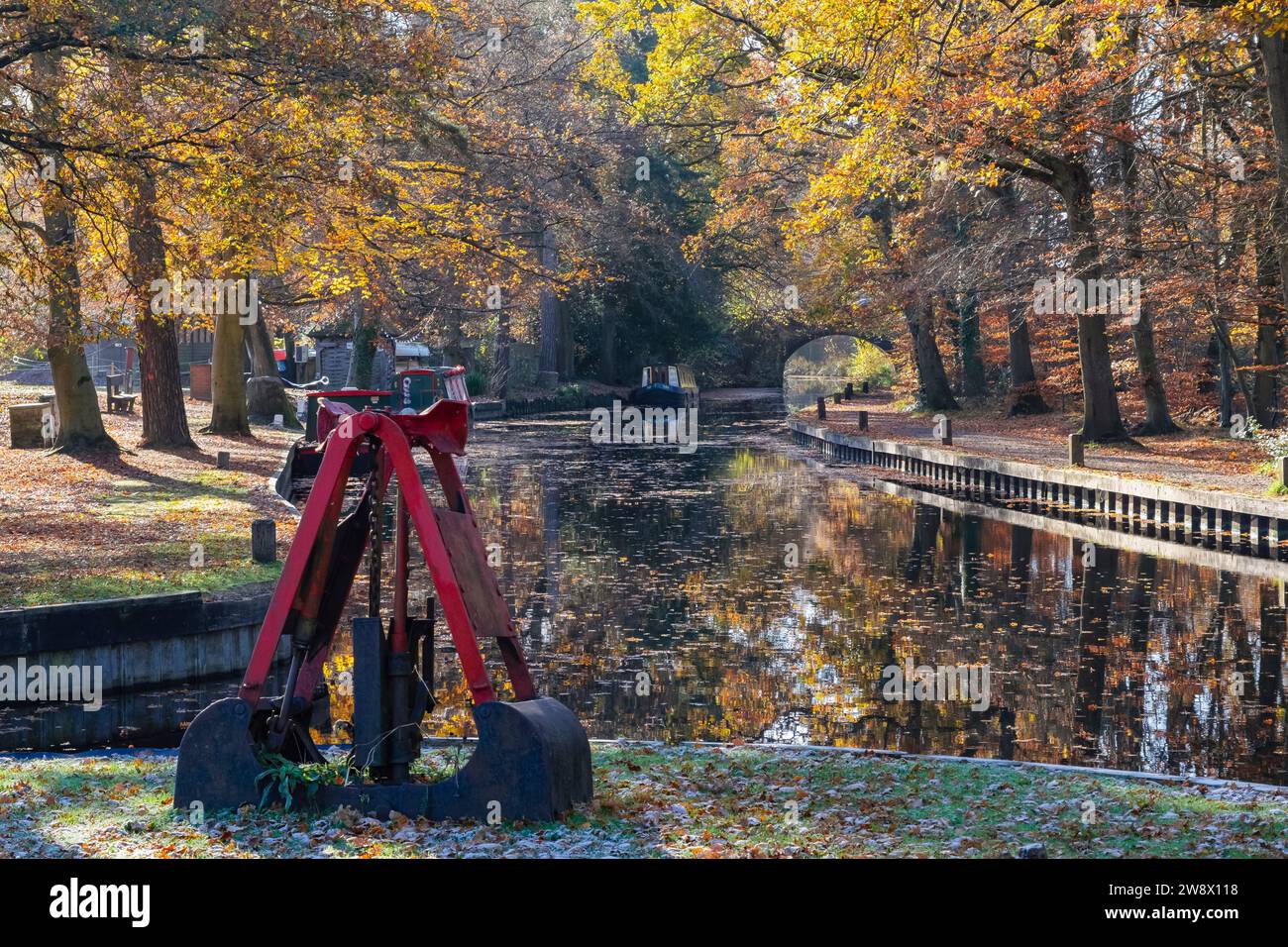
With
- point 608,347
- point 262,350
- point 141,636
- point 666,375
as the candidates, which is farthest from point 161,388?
point 608,347

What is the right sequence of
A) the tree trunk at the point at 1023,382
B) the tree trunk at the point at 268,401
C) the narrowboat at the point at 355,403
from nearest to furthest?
the narrowboat at the point at 355,403, the tree trunk at the point at 268,401, the tree trunk at the point at 1023,382

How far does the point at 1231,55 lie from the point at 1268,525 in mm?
9994

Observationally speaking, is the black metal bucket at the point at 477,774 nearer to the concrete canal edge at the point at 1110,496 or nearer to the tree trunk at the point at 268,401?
the concrete canal edge at the point at 1110,496

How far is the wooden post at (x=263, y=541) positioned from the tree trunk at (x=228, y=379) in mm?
17932

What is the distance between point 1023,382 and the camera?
4416 centimetres

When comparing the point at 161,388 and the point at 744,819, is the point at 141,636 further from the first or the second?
the point at 161,388

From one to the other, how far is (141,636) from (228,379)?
2116cm

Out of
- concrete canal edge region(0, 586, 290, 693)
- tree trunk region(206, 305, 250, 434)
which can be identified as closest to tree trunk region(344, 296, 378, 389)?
tree trunk region(206, 305, 250, 434)

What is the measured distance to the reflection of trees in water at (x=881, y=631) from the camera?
1112cm

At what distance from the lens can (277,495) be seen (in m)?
23.0

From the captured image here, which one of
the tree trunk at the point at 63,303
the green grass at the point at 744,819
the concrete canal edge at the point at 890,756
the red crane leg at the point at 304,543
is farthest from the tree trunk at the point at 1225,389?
the red crane leg at the point at 304,543

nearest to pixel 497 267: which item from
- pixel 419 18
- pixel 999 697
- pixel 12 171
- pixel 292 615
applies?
pixel 419 18

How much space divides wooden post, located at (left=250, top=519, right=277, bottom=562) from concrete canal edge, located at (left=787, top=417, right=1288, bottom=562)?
43.2ft

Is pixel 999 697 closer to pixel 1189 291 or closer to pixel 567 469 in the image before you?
pixel 1189 291
